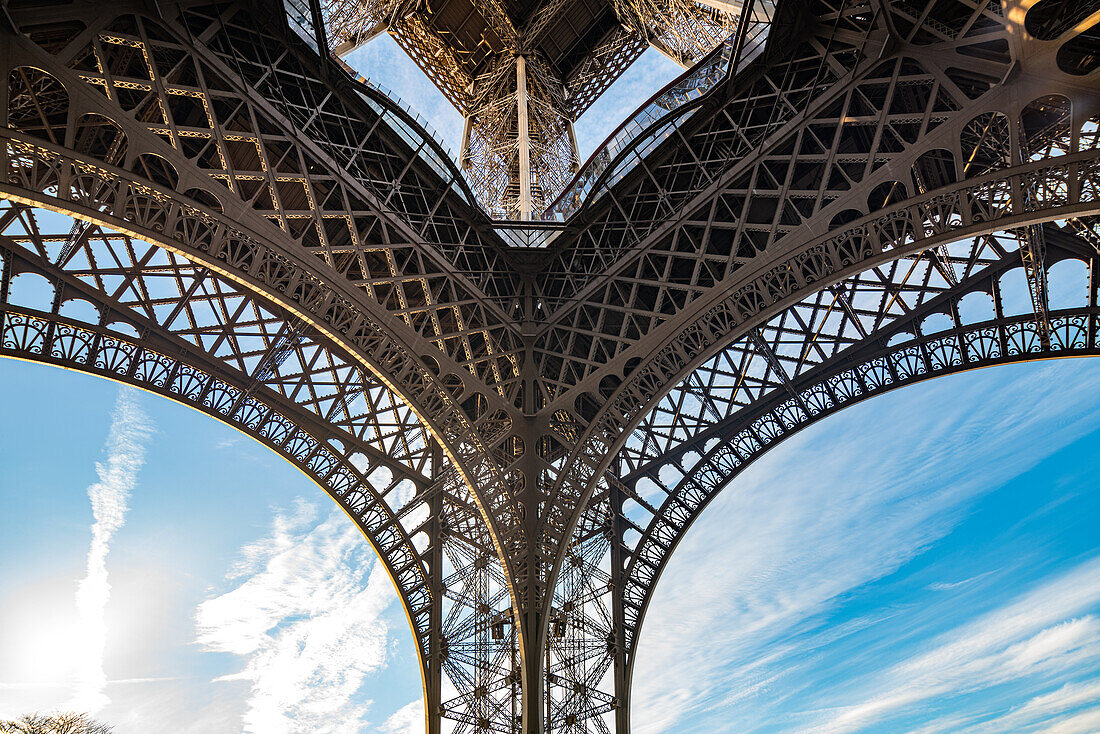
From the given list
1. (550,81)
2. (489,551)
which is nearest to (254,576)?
(489,551)

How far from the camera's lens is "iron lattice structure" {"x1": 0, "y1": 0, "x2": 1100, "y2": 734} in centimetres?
1209

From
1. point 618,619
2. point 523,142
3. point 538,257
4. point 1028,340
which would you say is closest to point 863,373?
point 1028,340

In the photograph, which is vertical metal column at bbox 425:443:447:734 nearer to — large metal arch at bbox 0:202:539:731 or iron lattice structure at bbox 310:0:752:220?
large metal arch at bbox 0:202:539:731

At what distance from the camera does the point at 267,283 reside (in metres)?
13.0

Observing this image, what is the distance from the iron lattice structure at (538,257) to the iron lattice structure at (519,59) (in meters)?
7.81

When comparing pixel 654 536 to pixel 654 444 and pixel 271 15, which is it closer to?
pixel 654 444

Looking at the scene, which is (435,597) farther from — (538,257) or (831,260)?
(831,260)

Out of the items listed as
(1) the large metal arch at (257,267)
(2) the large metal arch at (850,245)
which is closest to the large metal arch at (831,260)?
(2) the large metal arch at (850,245)

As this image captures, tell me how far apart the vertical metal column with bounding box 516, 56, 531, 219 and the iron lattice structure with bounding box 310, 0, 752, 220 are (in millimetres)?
79

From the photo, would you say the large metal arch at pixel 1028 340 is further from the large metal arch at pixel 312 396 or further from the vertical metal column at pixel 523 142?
the large metal arch at pixel 312 396

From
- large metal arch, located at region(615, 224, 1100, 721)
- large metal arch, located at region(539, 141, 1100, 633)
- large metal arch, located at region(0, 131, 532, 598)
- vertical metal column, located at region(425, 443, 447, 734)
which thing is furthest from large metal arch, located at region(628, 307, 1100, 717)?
vertical metal column, located at region(425, 443, 447, 734)

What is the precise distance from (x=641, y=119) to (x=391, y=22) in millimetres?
14014

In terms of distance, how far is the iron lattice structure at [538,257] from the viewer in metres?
12.1

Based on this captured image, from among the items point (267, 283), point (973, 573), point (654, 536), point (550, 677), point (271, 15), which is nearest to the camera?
point (267, 283)
